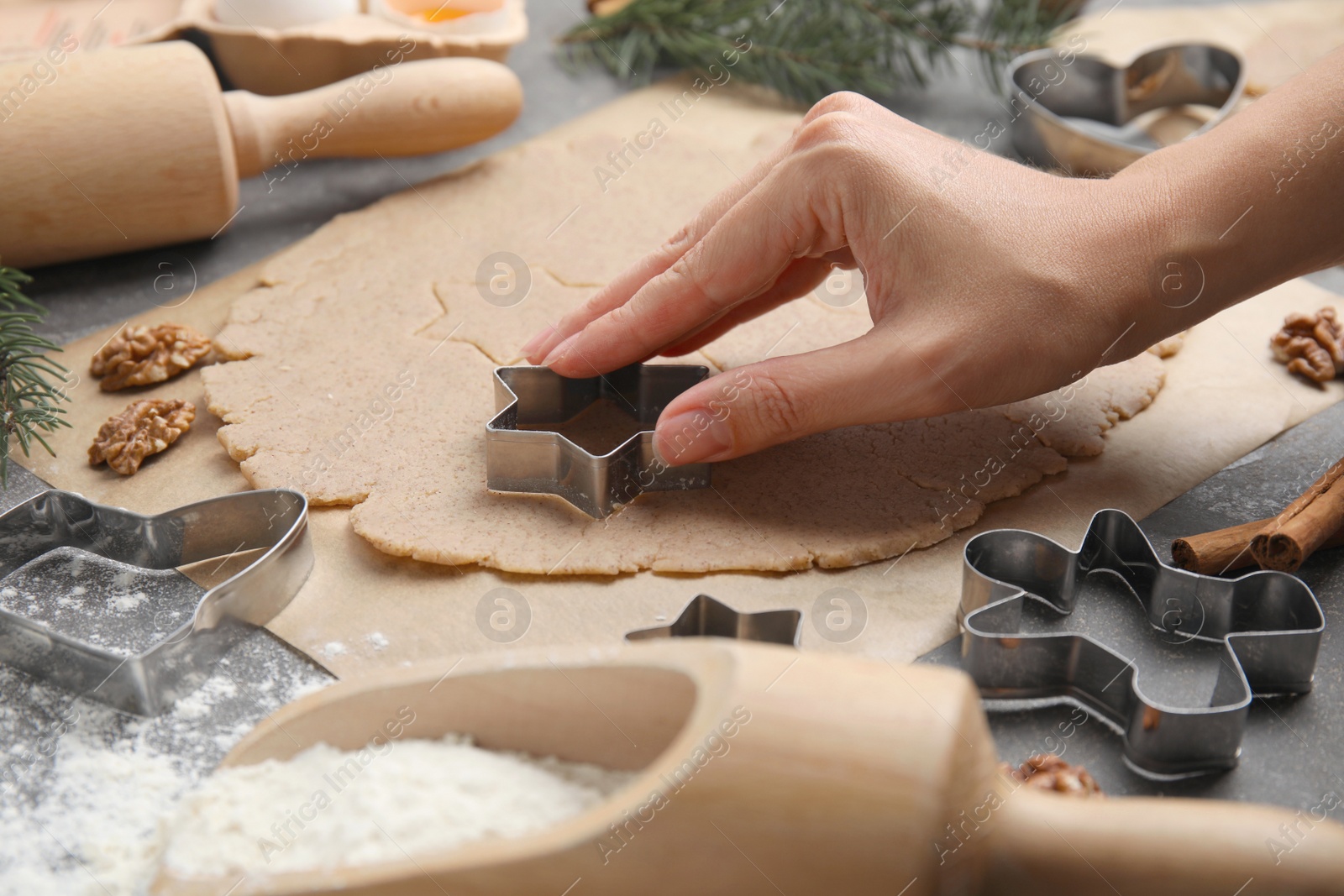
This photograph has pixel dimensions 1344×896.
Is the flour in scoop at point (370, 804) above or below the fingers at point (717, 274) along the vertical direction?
below

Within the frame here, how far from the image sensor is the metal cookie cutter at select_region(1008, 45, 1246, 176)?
83.0 inches

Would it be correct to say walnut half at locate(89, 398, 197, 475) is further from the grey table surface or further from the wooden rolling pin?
the wooden rolling pin

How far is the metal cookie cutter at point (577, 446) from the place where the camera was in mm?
1291

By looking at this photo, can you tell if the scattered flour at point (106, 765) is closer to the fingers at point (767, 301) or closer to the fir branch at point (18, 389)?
the fir branch at point (18, 389)

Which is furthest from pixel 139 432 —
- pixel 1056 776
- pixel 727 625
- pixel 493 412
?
pixel 1056 776

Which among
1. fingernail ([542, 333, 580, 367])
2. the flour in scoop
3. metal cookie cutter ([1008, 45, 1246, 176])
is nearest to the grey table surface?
metal cookie cutter ([1008, 45, 1246, 176])

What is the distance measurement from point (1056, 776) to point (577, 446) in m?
0.66

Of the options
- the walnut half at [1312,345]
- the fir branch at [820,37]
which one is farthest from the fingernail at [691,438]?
the fir branch at [820,37]

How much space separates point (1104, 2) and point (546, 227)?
6.38ft

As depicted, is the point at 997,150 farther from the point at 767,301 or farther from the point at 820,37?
the point at 767,301

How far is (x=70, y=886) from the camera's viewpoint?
908mm

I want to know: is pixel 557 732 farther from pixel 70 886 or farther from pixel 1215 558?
pixel 1215 558

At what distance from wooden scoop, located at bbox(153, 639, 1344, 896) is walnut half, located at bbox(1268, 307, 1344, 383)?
0.96m

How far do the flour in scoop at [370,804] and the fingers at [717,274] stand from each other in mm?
582
